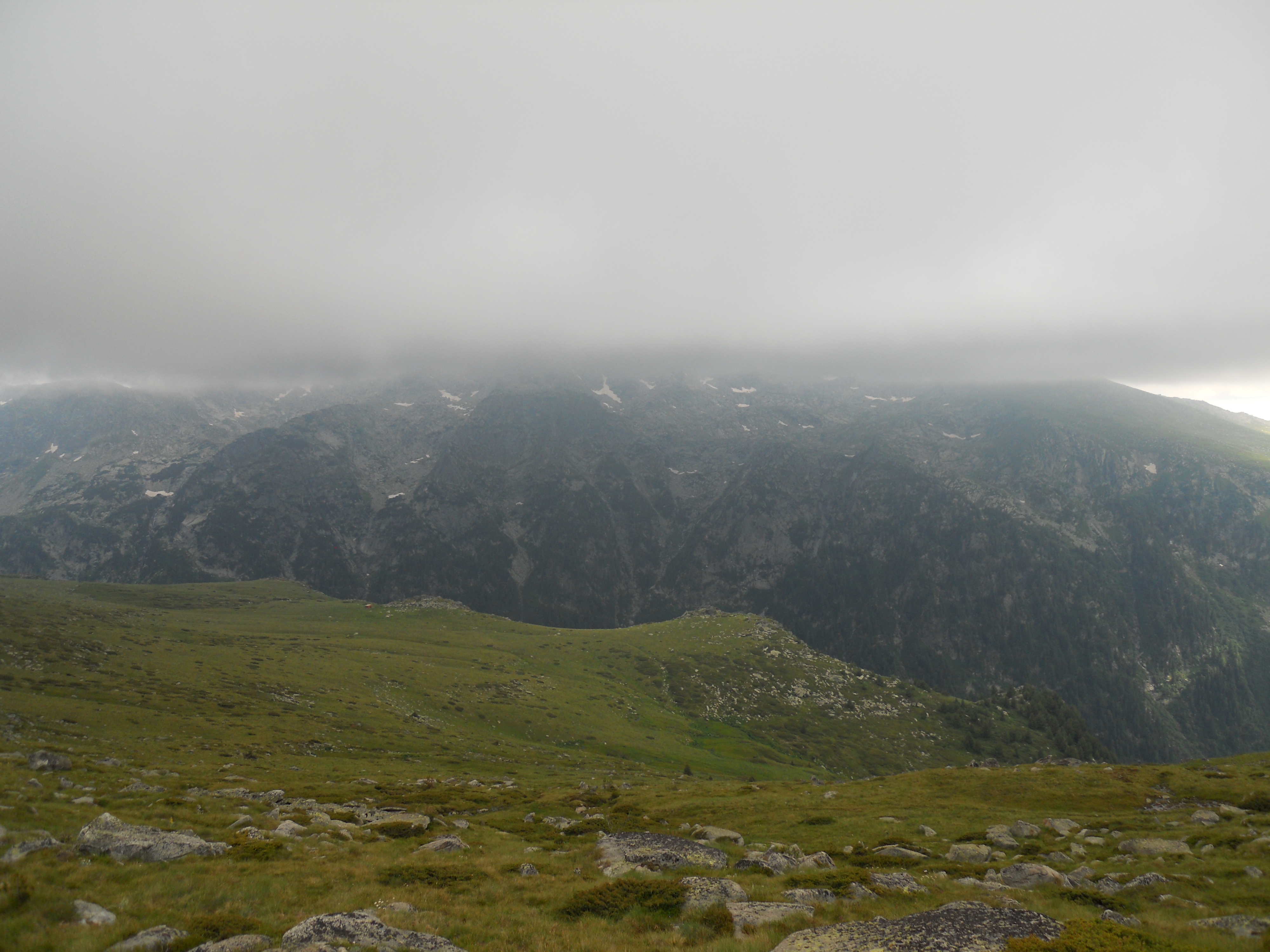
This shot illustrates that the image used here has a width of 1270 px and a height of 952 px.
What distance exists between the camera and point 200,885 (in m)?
18.5

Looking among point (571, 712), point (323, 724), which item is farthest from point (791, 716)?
point (323, 724)

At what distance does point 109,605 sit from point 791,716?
194603 mm

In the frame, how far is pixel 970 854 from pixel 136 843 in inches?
1625

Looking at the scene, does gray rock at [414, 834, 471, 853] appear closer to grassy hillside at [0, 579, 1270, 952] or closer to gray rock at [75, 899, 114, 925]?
grassy hillside at [0, 579, 1270, 952]

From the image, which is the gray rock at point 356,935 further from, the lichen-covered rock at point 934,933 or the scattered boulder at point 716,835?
the scattered boulder at point 716,835

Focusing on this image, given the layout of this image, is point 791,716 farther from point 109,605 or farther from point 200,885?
point 109,605

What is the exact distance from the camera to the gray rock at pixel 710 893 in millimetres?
20031

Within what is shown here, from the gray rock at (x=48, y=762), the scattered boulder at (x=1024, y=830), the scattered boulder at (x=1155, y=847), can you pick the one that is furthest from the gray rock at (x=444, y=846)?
the scattered boulder at (x=1155, y=847)

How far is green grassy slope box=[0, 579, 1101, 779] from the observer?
234 feet

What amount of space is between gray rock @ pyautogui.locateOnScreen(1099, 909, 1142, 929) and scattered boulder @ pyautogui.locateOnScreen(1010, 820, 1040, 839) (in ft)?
67.1

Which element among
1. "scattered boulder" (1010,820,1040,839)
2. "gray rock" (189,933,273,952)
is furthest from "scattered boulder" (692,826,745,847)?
"gray rock" (189,933,273,952)

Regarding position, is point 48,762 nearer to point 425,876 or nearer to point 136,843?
point 136,843

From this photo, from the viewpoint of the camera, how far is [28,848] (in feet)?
63.8

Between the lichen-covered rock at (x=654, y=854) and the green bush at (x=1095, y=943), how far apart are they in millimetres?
15706
